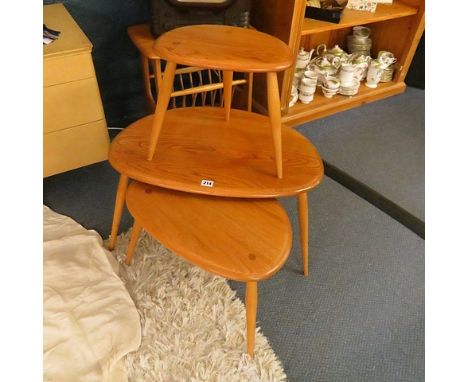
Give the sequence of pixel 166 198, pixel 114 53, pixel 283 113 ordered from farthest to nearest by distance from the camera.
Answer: pixel 283 113 < pixel 114 53 < pixel 166 198

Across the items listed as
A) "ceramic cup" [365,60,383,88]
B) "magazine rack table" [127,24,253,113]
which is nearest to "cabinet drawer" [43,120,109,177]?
"magazine rack table" [127,24,253,113]

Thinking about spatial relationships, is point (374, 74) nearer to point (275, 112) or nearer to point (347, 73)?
point (347, 73)

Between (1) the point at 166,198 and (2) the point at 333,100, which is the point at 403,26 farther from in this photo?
(1) the point at 166,198

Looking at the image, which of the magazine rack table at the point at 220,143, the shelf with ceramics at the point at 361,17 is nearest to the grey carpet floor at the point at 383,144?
the shelf with ceramics at the point at 361,17

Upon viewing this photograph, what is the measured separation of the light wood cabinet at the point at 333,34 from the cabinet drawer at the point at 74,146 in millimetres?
868

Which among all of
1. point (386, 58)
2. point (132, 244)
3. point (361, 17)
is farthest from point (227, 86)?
point (386, 58)

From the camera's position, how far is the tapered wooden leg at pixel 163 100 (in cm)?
90

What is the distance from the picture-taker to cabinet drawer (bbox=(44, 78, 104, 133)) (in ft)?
4.00

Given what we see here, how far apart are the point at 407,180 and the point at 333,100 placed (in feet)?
2.10

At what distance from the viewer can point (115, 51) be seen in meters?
1.66

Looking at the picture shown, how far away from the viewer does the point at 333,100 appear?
2092mm

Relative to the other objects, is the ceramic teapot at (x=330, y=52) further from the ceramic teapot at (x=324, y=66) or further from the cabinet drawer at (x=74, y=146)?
the cabinet drawer at (x=74, y=146)

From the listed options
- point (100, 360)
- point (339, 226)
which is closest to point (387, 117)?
point (339, 226)

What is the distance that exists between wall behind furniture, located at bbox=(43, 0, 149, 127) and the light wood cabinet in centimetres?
57
